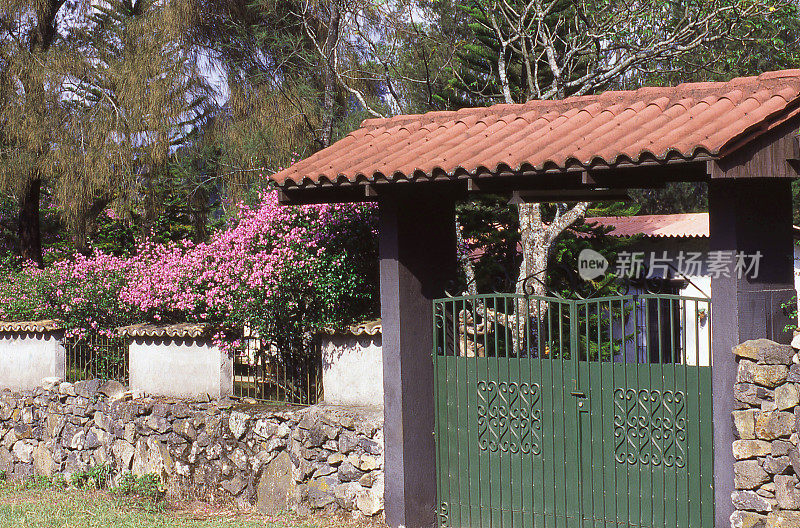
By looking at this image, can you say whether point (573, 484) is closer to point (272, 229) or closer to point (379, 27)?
point (272, 229)

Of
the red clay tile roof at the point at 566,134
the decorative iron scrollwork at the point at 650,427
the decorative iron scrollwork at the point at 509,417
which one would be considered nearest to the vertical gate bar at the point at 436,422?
the decorative iron scrollwork at the point at 509,417

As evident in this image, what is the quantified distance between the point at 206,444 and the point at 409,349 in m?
2.65

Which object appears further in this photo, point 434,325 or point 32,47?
point 32,47

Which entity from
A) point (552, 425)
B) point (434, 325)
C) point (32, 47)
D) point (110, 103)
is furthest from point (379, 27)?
point (552, 425)

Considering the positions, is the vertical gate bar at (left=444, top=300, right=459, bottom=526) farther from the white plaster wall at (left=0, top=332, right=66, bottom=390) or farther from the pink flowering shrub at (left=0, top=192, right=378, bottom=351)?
the white plaster wall at (left=0, top=332, right=66, bottom=390)

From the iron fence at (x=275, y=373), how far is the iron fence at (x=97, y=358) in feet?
6.30

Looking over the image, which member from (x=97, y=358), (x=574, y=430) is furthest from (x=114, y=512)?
→ (x=574, y=430)

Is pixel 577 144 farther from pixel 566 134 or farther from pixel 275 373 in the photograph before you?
pixel 275 373

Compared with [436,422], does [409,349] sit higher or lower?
higher

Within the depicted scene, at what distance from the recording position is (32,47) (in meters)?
14.7

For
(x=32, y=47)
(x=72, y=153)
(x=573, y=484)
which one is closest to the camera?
(x=573, y=484)

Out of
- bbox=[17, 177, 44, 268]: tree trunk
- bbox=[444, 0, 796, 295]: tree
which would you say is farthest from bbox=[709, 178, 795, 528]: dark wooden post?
bbox=[17, 177, 44, 268]: tree trunk

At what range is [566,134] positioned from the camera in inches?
262

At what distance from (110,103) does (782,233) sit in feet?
34.4
